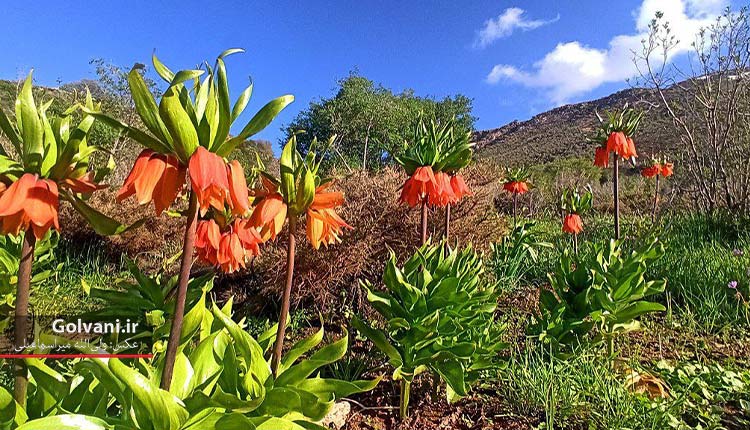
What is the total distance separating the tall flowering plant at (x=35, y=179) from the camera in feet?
3.77

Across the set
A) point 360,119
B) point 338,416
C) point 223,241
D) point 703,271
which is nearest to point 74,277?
point 223,241

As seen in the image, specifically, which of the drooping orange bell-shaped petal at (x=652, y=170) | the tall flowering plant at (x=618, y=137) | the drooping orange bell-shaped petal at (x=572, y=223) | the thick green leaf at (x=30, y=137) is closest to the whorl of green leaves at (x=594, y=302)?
the tall flowering plant at (x=618, y=137)

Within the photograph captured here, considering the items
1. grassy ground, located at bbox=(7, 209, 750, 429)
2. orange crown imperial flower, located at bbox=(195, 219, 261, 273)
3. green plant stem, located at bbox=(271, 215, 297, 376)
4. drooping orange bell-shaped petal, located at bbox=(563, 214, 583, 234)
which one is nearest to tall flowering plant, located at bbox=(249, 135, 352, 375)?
green plant stem, located at bbox=(271, 215, 297, 376)

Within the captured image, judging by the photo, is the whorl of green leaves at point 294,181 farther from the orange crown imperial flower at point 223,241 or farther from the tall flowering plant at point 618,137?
the tall flowering plant at point 618,137

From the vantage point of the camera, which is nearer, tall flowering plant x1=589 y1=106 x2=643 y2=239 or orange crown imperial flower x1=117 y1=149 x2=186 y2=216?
orange crown imperial flower x1=117 y1=149 x2=186 y2=216

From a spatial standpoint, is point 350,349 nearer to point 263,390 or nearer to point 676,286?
point 263,390

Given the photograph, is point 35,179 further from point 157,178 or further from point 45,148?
point 157,178

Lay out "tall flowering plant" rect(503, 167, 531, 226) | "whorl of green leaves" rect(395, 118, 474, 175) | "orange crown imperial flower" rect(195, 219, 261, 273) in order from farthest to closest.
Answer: "tall flowering plant" rect(503, 167, 531, 226) → "whorl of green leaves" rect(395, 118, 474, 175) → "orange crown imperial flower" rect(195, 219, 261, 273)

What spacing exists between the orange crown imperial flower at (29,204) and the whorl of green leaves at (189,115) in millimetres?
252

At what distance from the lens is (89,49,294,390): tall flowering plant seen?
1.03 meters

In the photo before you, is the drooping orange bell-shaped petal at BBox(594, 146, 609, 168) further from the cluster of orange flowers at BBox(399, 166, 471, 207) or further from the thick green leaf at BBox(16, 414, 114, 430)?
the thick green leaf at BBox(16, 414, 114, 430)

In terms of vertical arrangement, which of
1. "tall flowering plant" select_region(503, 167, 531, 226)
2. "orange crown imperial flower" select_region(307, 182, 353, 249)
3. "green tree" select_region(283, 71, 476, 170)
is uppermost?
"green tree" select_region(283, 71, 476, 170)

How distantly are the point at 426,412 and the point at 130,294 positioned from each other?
1.52 m

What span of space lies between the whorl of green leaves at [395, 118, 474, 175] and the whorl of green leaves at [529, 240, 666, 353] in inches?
37.2
